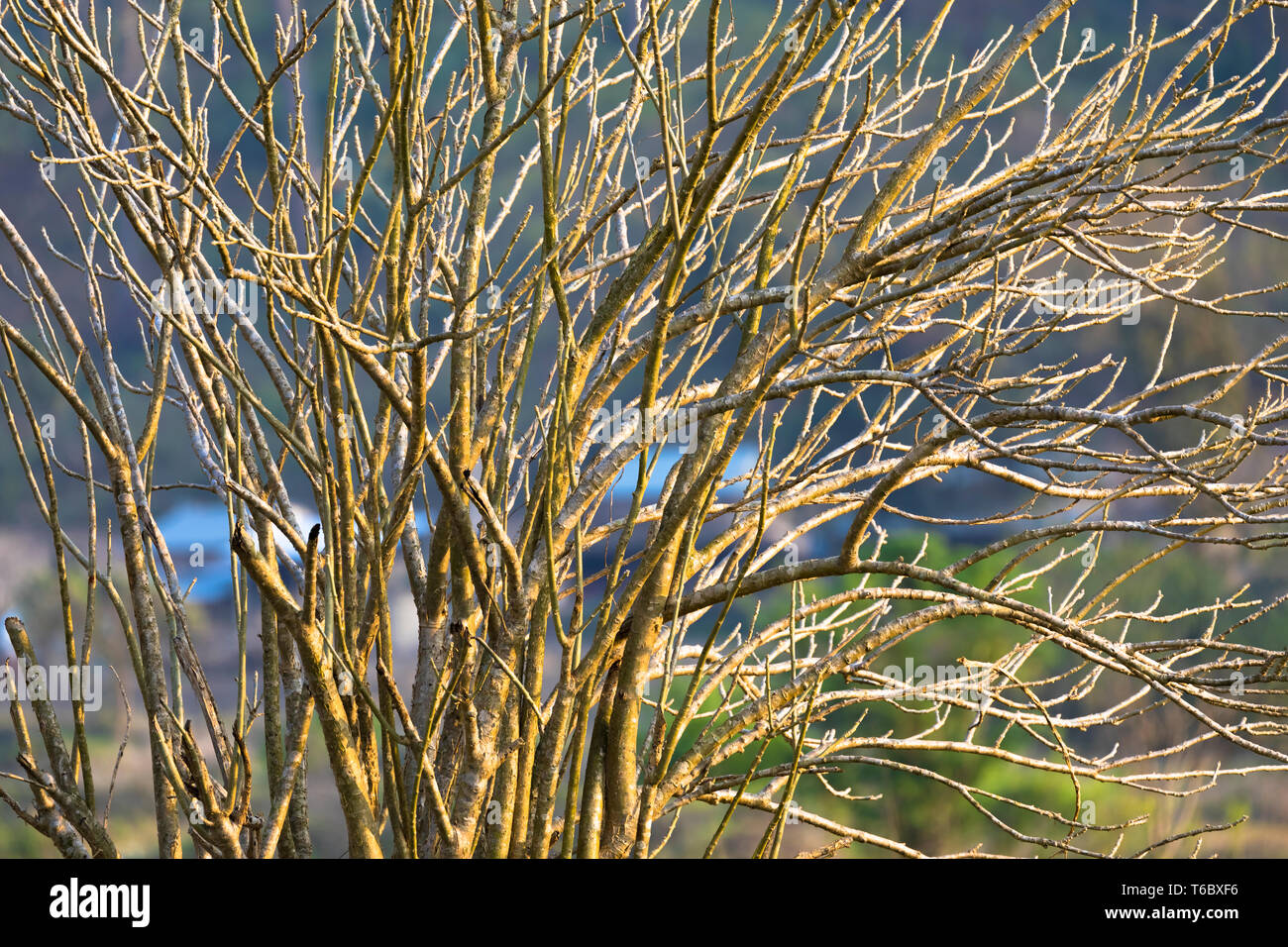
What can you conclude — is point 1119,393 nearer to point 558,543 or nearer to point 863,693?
point 863,693

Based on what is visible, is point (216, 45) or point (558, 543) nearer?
point (558, 543)

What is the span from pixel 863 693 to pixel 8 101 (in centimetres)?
142

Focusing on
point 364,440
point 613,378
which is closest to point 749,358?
point 613,378

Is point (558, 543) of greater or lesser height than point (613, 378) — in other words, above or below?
below

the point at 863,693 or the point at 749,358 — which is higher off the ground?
the point at 749,358

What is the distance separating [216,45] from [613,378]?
0.74 meters

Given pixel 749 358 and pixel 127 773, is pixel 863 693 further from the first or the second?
pixel 127 773
